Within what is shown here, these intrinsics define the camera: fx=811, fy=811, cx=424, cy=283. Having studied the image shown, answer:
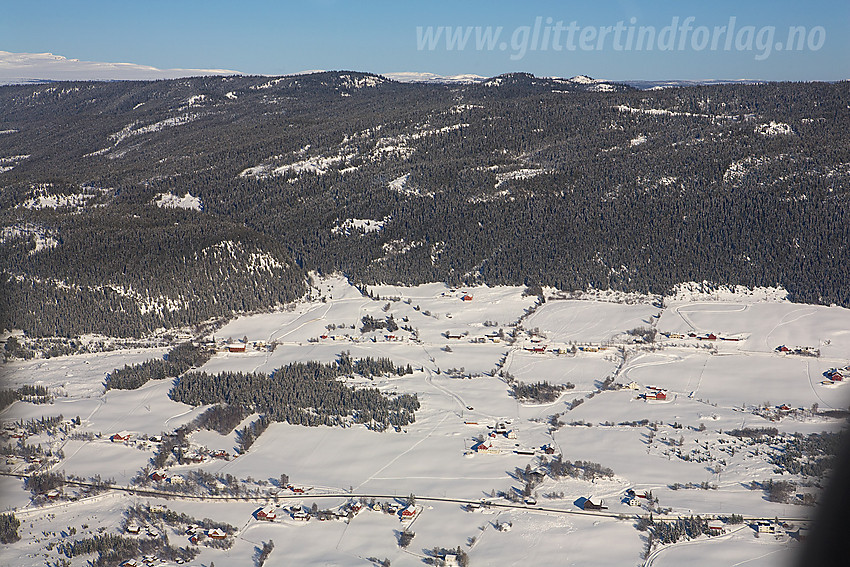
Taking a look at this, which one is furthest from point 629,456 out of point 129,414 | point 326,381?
point 129,414

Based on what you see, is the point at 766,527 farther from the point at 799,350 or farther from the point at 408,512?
the point at 799,350

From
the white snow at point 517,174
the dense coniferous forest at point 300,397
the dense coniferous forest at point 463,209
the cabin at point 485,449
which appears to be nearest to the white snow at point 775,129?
the dense coniferous forest at point 463,209

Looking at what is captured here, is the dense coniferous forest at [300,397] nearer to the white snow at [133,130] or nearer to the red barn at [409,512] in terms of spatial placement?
the red barn at [409,512]

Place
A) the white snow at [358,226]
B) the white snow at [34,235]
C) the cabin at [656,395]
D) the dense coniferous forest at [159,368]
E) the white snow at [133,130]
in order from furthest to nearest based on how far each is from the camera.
Answer: the white snow at [133,130] → the white snow at [358,226] → the white snow at [34,235] → the dense coniferous forest at [159,368] → the cabin at [656,395]

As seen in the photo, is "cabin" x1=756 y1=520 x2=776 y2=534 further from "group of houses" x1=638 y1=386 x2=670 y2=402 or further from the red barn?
"group of houses" x1=638 y1=386 x2=670 y2=402

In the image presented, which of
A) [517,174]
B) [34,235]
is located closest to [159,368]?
[34,235]

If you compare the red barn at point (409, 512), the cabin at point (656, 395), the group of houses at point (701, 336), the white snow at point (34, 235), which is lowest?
the red barn at point (409, 512)
